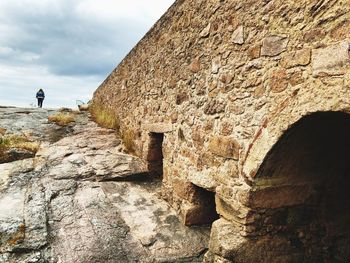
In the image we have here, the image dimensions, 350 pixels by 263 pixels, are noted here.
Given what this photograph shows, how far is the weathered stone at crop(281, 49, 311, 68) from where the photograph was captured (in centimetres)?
213

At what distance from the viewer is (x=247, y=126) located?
8.97 ft

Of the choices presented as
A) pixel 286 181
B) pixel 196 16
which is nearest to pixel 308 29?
pixel 286 181

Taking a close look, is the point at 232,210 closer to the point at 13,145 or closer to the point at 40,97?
the point at 13,145

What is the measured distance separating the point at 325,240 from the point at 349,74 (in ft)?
6.36

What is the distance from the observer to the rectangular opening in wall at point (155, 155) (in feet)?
17.6

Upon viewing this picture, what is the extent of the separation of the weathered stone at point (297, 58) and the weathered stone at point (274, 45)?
82 mm

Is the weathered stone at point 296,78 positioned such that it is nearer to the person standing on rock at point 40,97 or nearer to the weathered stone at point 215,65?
the weathered stone at point 215,65

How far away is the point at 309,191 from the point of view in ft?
9.55

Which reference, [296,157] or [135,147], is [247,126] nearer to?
[296,157]

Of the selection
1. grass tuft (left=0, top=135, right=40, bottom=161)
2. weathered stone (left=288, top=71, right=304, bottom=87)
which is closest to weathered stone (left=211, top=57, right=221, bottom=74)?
weathered stone (left=288, top=71, right=304, bottom=87)

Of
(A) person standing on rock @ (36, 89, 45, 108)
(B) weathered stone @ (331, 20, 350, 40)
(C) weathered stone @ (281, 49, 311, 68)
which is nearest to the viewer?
(B) weathered stone @ (331, 20, 350, 40)

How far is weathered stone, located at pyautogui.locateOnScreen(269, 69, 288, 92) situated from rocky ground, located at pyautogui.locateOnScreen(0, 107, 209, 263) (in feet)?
6.58

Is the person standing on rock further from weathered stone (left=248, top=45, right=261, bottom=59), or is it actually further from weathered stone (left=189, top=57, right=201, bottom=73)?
weathered stone (left=248, top=45, right=261, bottom=59)

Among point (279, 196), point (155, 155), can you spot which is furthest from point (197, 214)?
point (155, 155)
